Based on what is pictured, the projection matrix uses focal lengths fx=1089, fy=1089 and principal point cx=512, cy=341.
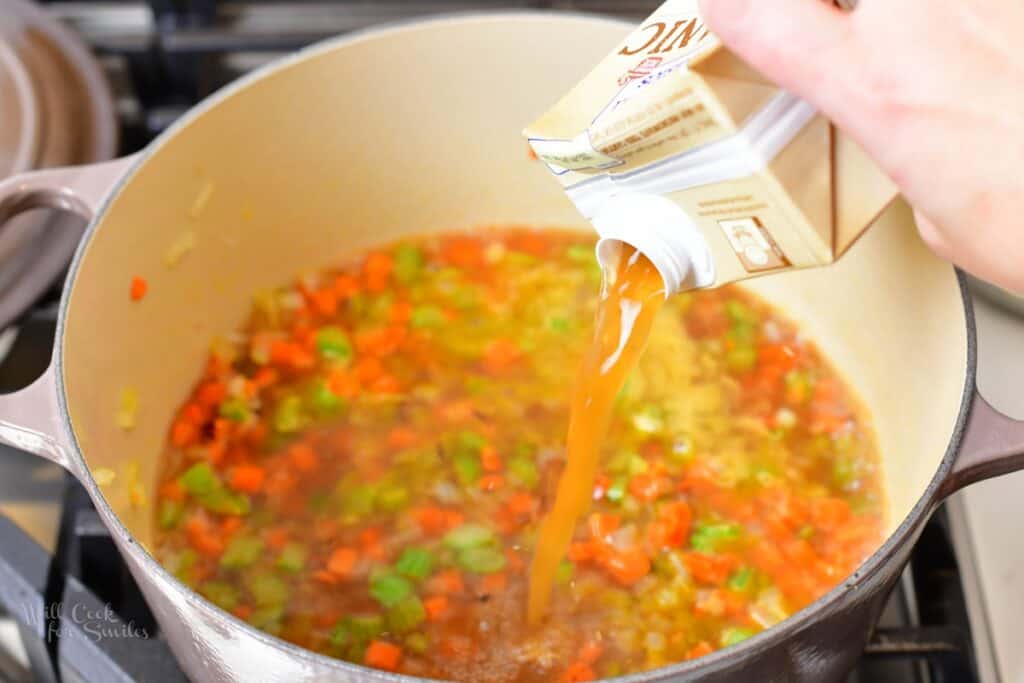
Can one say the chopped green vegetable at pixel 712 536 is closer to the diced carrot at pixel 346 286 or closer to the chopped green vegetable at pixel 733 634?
the chopped green vegetable at pixel 733 634

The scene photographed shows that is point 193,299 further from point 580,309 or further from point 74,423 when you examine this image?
point 580,309

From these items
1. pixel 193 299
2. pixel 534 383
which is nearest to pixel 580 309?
pixel 534 383

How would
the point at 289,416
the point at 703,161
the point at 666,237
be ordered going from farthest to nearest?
the point at 289,416
the point at 666,237
the point at 703,161

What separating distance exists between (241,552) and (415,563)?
0.22 meters

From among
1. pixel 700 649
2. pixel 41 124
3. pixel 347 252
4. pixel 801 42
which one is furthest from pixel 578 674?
pixel 41 124

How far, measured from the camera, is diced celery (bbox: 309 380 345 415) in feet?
5.05

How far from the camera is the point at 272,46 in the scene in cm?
168

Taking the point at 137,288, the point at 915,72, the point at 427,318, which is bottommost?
the point at 427,318

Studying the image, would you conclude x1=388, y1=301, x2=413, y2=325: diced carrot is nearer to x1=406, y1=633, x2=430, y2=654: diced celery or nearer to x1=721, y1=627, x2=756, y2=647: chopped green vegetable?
x1=406, y1=633, x2=430, y2=654: diced celery

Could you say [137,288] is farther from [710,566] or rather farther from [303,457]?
[710,566]

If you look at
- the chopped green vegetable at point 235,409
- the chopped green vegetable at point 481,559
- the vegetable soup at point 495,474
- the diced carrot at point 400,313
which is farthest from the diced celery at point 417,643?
the diced carrot at point 400,313

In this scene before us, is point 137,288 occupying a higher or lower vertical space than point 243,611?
higher

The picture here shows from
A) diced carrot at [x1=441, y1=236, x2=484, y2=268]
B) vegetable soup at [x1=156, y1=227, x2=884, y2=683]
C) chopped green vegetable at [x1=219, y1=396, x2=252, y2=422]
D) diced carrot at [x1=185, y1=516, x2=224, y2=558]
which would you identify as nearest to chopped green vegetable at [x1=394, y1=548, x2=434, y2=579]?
vegetable soup at [x1=156, y1=227, x2=884, y2=683]

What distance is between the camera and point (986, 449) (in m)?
1.01
